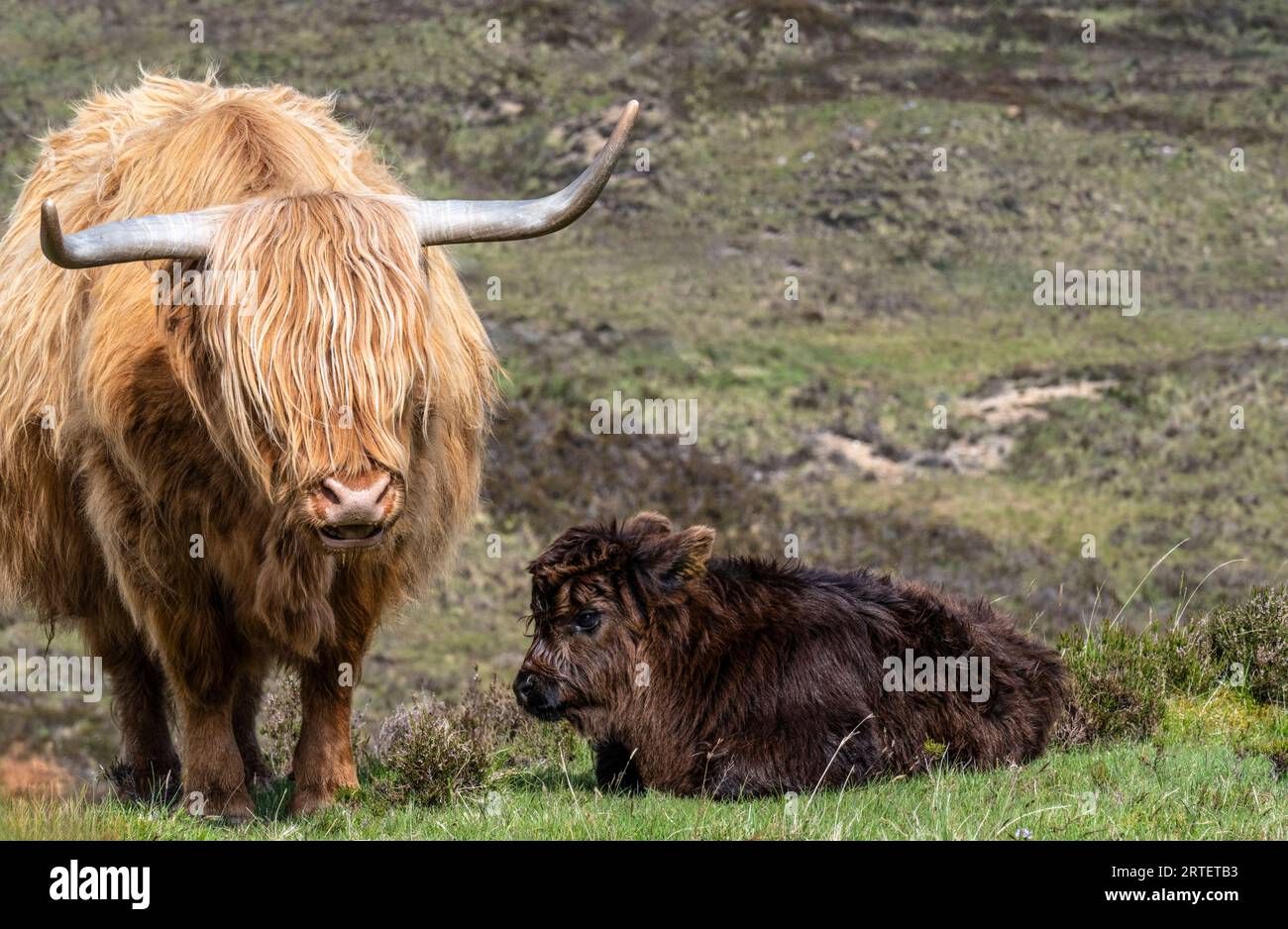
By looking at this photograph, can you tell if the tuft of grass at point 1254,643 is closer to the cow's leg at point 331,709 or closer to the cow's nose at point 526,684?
the cow's nose at point 526,684

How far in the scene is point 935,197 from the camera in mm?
47812

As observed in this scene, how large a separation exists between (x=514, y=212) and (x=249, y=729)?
3095mm

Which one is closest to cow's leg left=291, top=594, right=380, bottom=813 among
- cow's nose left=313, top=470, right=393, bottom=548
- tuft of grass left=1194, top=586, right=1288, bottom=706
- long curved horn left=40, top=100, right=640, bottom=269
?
cow's nose left=313, top=470, right=393, bottom=548

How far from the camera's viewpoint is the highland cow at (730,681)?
5484mm

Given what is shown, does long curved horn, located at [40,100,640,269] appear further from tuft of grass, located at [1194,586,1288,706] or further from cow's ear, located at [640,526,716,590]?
tuft of grass, located at [1194,586,1288,706]

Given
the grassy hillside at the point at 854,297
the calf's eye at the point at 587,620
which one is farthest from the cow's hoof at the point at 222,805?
the calf's eye at the point at 587,620

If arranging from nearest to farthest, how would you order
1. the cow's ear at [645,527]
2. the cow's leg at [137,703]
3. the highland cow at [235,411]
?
the highland cow at [235,411], the cow's ear at [645,527], the cow's leg at [137,703]

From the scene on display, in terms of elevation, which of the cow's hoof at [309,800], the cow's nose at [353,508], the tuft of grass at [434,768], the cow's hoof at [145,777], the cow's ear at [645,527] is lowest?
the cow's hoof at [145,777]

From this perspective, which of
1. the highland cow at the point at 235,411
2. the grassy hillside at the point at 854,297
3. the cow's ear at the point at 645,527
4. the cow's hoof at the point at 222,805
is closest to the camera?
the highland cow at the point at 235,411

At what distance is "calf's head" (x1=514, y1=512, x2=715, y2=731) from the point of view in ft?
18.3

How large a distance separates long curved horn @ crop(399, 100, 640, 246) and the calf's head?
127 centimetres

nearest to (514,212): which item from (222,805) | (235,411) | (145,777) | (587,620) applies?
(235,411)

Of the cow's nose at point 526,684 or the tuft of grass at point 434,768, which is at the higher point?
the cow's nose at point 526,684
